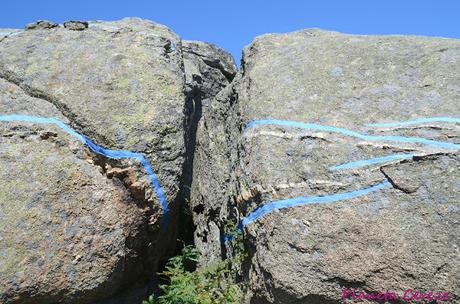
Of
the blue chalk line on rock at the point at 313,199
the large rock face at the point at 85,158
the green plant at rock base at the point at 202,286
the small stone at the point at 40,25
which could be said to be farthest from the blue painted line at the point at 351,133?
the small stone at the point at 40,25

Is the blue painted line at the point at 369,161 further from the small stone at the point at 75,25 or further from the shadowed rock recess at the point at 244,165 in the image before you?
the small stone at the point at 75,25

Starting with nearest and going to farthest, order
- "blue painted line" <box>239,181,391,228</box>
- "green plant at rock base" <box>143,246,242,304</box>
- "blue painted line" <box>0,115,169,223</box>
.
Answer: "blue painted line" <box>239,181,391,228</box> < "green plant at rock base" <box>143,246,242,304</box> < "blue painted line" <box>0,115,169,223</box>

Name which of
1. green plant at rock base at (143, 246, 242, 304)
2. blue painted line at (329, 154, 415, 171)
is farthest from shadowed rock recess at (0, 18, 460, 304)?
green plant at rock base at (143, 246, 242, 304)

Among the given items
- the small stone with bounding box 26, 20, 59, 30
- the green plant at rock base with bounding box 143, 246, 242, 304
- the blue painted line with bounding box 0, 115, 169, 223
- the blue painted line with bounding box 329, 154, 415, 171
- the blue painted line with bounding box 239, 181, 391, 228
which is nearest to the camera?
the blue painted line with bounding box 239, 181, 391, 228

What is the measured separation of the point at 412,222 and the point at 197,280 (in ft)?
8.13

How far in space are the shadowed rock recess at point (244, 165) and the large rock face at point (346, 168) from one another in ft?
0.05

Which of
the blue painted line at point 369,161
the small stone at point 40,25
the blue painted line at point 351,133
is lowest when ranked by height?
the blue painted line at point 369,161

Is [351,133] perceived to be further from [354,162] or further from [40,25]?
[40,25]

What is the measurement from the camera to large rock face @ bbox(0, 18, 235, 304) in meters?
5.19

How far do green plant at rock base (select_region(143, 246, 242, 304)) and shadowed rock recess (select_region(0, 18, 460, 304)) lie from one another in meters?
0.20

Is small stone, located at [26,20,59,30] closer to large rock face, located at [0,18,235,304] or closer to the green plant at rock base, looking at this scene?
large rock face, located at [0,18,235,304]

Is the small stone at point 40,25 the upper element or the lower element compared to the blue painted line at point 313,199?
upper

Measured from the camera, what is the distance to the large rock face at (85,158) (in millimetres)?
5188

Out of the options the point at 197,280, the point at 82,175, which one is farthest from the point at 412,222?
the point at 82,175
